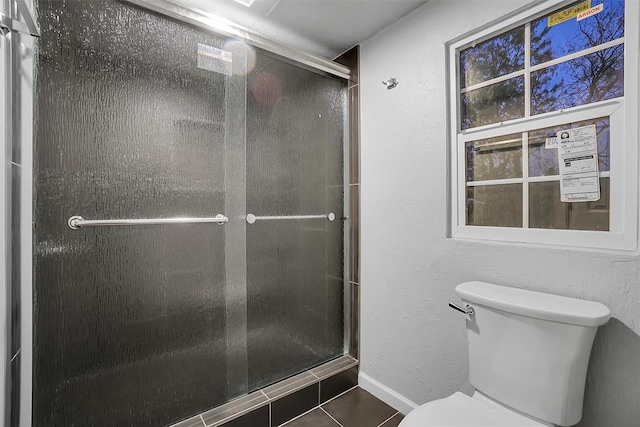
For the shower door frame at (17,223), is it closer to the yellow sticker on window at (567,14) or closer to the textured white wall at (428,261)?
the textured white wall at (428,261)

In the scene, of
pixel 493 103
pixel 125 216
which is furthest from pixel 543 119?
pixel 125 216

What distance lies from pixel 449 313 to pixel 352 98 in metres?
A: 1.37

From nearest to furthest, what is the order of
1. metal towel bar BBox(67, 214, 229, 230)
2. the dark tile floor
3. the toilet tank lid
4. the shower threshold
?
the toilet tank lid, metal towel bar BBox(67, 214, 229, 230), the shower threshold, the dark tile floor

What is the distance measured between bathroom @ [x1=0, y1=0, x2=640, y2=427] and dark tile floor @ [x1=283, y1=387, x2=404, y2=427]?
0.10 ft

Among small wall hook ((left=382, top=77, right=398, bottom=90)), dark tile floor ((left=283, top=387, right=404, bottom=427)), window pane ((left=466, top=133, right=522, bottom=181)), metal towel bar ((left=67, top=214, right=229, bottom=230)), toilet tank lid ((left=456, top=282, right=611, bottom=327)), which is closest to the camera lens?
toilet tank lid ((left=456, top=282, right=611, bottom=327))

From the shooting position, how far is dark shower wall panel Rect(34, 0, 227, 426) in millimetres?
1115

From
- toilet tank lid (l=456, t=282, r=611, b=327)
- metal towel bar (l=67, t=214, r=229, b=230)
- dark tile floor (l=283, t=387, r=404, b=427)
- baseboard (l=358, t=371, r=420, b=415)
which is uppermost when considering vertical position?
metal towel bar (l=67, t=214, r=229, b=230)

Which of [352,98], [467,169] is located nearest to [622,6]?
[467,169]

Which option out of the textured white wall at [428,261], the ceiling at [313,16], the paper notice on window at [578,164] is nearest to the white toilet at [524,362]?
the textured white wall at [428,261]

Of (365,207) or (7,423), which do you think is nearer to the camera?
(7,423)

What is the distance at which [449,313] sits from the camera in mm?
1425

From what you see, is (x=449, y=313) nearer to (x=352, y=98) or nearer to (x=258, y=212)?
(x=258, y=212)

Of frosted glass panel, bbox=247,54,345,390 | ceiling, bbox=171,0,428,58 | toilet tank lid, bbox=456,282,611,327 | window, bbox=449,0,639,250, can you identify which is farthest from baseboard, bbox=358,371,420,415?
ceiling, bbox=171,0,428,58

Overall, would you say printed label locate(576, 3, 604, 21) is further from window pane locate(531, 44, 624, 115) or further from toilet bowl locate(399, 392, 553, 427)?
toilet bowl locate(399, 392, 553, 427)
